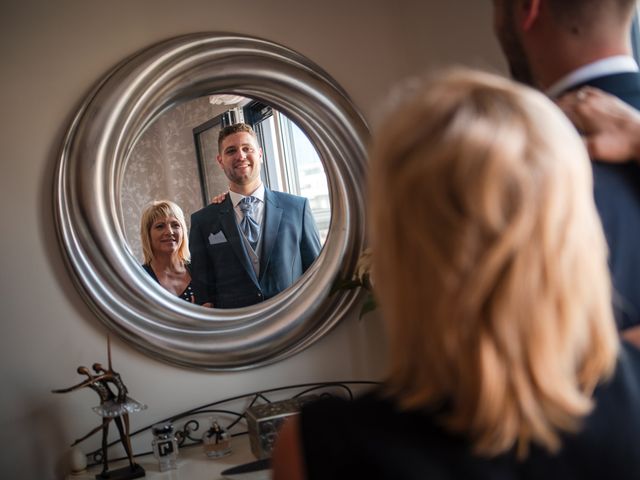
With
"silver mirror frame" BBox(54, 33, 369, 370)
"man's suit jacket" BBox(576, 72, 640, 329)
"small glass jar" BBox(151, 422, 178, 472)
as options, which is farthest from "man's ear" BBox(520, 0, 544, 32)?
"small glass jar" BBox(151, 422, 178, 472)

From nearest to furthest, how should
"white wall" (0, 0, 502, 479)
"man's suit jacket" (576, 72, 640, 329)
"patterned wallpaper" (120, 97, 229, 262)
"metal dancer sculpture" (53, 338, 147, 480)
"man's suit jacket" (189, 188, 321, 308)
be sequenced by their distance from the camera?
"man's suit jacket" (576, 72, 640, 329) → "metal dancer sculpture" (53, 338, 147, 480) → "white wall" (0, 0, 502, 479) → "patterned wallpaper" (120, 97, 229, 262) → "man's suit jacket" (189, 188, 321, 308)

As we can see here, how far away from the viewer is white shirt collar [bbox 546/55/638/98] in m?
1.19

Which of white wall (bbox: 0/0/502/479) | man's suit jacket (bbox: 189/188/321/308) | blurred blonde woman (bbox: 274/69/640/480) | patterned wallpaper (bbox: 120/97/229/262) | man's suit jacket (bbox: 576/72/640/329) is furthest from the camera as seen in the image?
man's suit jacket (bbox: 189/188/321/308)

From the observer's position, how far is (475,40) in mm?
2406

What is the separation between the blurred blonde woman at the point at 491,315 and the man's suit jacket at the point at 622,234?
262 mm

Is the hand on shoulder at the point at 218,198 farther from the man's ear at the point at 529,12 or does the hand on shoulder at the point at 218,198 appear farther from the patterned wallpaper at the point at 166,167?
the man's ear at the point at 529,12

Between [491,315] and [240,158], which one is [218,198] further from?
[491,315]

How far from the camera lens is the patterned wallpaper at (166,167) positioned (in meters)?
2.29

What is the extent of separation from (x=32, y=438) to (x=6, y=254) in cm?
54

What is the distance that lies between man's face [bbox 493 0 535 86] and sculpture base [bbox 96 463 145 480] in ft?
4.97

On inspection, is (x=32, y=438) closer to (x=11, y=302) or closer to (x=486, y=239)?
(x=11, y=302)

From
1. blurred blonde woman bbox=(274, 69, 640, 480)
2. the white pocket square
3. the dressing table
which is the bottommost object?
the dressing table

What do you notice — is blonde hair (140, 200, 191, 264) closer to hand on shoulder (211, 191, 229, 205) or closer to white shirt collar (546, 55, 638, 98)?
hand on shoulder (211, 191, 229, 205)

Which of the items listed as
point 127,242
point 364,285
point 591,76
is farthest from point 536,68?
point 127,242
